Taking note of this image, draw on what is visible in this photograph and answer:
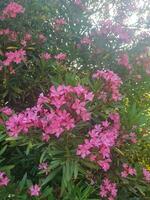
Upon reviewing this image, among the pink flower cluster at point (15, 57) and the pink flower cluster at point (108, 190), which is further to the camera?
the pink flower cluster at point (15, 57)

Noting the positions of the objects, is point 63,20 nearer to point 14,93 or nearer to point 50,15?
point 50,15

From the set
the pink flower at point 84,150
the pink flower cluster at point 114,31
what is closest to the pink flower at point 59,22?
the pink flower cluster at point 114,31

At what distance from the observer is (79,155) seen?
2924mm

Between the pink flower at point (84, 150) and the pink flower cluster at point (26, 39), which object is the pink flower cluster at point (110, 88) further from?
the pink flower cluster at point (26, 39)

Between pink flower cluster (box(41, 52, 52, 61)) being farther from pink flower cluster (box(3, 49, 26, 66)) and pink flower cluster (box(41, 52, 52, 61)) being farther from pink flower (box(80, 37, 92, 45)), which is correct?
pink flower (box(80, 37, 92, 45))

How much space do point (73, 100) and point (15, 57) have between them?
102cm

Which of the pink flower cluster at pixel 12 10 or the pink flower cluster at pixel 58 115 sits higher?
the pink flower cluster at pixel 12 10

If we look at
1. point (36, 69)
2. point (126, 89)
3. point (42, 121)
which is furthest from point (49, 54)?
point (42, 121)

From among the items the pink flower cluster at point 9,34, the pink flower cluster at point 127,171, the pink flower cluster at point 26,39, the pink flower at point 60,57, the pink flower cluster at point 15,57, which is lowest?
the pink flower cluster at point 127,171

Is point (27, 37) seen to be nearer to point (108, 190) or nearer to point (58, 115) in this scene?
point (58, 115)

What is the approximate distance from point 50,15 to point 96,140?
208 centimetres

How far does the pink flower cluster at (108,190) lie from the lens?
131 inches

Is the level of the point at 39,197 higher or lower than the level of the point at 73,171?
lower

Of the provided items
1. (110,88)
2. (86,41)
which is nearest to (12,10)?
(86,41)
